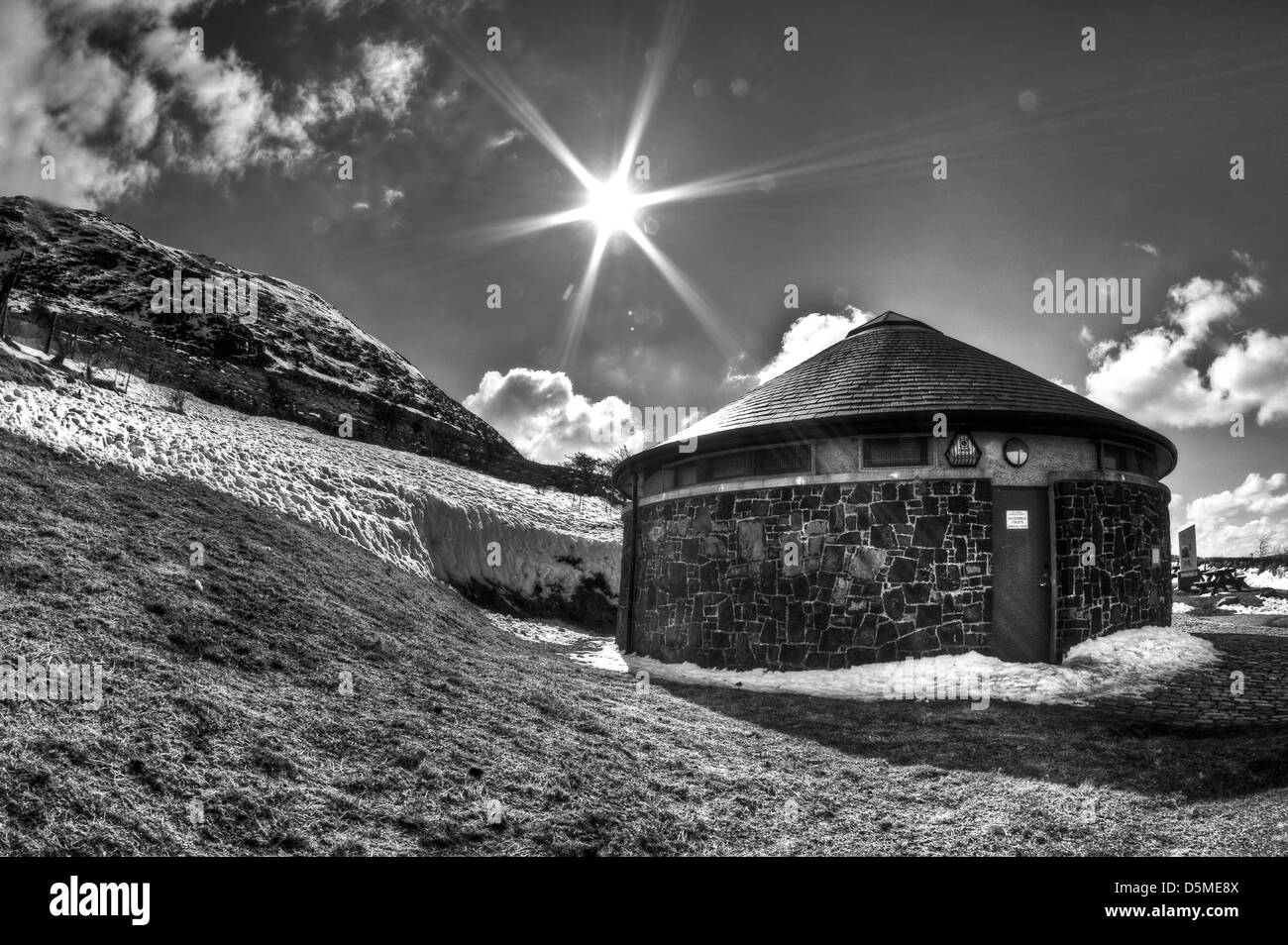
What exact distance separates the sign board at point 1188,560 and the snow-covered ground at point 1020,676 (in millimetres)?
18390

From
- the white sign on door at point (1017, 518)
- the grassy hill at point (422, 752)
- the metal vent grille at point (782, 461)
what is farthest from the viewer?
the metal vent grille at point (782, 461)

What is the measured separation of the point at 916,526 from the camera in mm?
10875

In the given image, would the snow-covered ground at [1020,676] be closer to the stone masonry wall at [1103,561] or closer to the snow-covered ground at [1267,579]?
the stone masonry wall at [1103,561]

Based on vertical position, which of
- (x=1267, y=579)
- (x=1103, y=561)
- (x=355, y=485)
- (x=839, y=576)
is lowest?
(x=1267, y=579)

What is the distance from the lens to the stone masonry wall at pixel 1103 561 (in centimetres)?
1067

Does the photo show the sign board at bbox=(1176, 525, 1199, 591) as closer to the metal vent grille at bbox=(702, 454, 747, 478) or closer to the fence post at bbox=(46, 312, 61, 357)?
the metal vent grille at bbox=(702, 454, 747, 478)

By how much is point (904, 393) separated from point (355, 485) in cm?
1190

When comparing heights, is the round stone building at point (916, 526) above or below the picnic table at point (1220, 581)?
above

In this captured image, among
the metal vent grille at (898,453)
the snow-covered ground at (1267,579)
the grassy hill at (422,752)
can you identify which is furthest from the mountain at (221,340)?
the snow-covered ground at (1267,579)

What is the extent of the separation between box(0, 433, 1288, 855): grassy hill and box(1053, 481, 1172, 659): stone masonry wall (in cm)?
270

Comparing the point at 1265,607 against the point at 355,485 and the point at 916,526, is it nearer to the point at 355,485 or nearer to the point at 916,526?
the point at 916,526

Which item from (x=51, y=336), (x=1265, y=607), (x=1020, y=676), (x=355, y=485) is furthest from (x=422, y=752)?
(x=1265, y=607)

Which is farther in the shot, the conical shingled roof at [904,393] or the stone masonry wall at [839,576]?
the conical shingled roof at [904,393]

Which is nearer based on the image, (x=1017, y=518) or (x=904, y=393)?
(x=1017, y=518)
